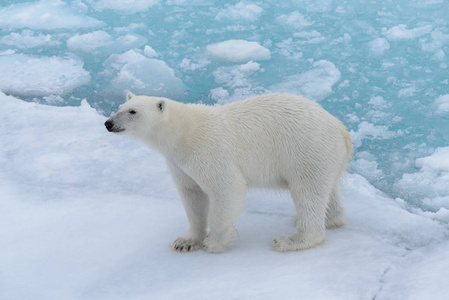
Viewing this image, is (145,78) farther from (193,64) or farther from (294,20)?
(294,20)

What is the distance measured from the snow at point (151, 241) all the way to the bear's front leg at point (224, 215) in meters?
0.09

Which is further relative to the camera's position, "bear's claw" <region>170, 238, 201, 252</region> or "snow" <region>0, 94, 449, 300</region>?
"bear's claw" <region>170, 238, 201, 252</region>

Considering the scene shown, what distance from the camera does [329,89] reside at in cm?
639

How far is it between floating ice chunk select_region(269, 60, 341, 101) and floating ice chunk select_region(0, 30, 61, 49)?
3847 mm

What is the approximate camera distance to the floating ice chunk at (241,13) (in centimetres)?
859

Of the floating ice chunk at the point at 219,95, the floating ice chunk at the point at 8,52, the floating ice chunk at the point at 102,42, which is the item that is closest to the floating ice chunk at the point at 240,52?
the floating ice chunk at the point at 219,95

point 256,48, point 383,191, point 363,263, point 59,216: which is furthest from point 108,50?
point 363,263

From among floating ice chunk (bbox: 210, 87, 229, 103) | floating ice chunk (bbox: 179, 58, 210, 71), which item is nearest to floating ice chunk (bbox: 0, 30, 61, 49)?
floating ice chunk (bbox: 179, 58, 210, 71)

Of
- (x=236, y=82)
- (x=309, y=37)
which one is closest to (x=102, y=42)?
(x=236, y=82)

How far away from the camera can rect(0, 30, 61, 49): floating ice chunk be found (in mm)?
7964

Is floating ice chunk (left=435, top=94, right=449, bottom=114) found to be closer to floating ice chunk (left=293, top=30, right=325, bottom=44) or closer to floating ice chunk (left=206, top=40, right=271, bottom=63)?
floating ice chunk (left=293, top=30, right=325, bottom=44)

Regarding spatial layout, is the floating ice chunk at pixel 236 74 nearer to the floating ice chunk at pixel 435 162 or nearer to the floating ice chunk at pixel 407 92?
the floating ice chunk at pixel 407 92

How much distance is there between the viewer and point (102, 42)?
8.01 m

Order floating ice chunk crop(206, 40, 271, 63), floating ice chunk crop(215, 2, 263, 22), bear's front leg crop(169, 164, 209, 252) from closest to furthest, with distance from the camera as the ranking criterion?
bear's front leg crop(169, 164, 209, 252), floating ice chunk crop(206, 40, 271, 63), floating ice chunk crop(215, 2, 263, 22)
